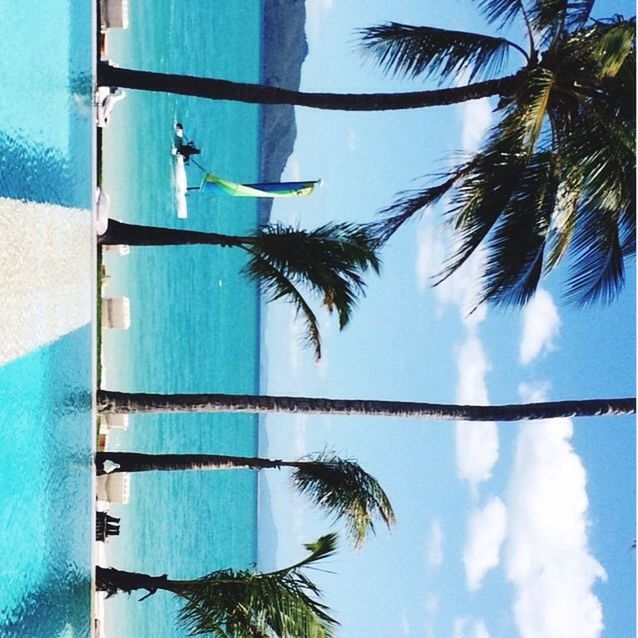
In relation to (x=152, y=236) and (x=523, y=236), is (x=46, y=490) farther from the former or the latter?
(x=523, y=236)

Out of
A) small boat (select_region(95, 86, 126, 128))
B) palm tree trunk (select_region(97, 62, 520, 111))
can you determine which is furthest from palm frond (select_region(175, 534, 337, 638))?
small boat (select_region(95, 86, 126, 128))

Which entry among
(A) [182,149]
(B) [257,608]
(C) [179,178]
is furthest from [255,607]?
(A) [182,149]

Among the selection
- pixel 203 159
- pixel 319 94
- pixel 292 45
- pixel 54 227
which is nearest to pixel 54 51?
pixel 54 227

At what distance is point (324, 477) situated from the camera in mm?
12797

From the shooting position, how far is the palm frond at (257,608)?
984 centimetres

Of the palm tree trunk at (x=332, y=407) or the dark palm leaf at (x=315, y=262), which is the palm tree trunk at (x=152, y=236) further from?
the palm tree trunk at (x=332, y=407)

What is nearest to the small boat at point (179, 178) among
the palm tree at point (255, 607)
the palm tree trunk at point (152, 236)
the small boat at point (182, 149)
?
the small boat at point (182, 149)

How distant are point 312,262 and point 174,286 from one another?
21.8m

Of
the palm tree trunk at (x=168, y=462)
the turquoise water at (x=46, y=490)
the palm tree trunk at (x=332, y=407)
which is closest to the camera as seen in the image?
the turquoise water at (x=46, y=490)

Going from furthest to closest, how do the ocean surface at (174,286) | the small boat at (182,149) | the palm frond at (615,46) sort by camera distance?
the small boat at (182,149)
the ocean surface at (174,286)
the palm frond at (615,46)

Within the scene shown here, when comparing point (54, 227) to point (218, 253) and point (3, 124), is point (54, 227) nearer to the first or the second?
point (3, 124)

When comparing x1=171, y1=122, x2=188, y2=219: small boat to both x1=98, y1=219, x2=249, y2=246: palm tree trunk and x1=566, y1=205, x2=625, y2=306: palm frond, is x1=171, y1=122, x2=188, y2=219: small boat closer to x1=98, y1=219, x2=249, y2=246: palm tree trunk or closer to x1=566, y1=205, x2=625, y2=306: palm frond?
x1=98, y1=219, x2=249, y2=246: palm tree trunk

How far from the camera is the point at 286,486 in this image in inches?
520

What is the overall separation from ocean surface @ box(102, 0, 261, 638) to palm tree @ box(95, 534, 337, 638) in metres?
3.16
